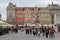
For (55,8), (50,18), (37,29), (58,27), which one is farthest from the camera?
(55,8)

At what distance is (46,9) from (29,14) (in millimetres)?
10590

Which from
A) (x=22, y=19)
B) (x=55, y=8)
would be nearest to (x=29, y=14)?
(x=22, y=19)

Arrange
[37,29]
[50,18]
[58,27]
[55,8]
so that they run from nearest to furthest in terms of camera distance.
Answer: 1. [37,29]
2. [58,27]
3. [50,18]
4. [55,8]

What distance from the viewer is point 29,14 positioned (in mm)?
146125

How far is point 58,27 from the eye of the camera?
244 feet

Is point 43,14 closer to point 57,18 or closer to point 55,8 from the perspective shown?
point 55,8

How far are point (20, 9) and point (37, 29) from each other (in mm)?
115540

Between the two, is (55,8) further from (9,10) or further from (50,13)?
(9,10)

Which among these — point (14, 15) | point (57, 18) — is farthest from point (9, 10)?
point (57, 18)

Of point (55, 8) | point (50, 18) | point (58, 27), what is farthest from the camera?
point (55, 8)

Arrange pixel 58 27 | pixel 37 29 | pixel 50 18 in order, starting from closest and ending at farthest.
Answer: pixel 37 29
pixel 58 27
pixel 50 18

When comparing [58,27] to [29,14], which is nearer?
[58,27]

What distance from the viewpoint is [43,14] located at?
142500 mm

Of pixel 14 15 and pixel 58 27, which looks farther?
pixel 14 15
